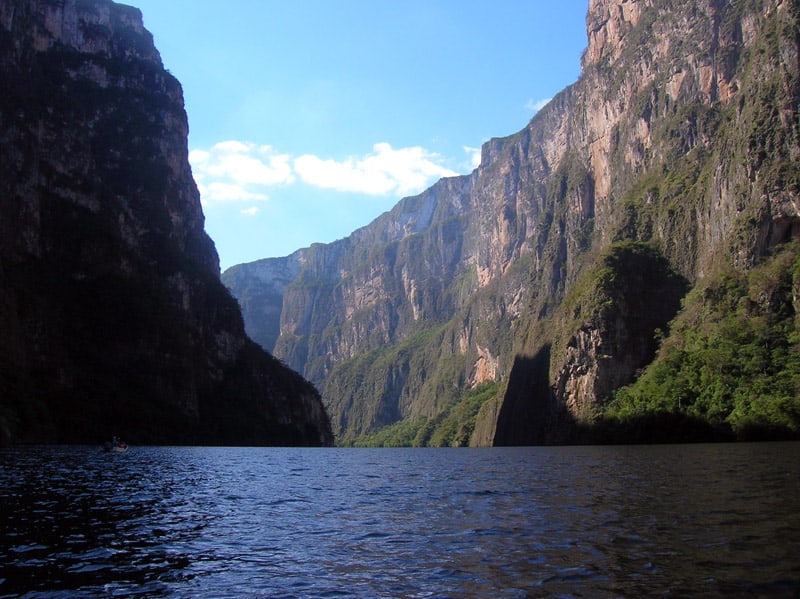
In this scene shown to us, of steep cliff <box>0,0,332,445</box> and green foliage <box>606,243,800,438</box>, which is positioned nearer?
green foliage <box>606,243,800,438</box>

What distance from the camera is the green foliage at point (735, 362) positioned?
9375cm

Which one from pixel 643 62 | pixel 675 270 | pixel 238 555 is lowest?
pixel 238 555

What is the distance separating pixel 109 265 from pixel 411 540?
134m

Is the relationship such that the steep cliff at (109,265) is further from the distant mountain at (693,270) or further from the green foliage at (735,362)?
the green foliage at (735,362)

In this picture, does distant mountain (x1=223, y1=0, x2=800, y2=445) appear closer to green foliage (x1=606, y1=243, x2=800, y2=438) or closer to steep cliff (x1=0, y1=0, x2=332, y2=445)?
green foliage (x1=606, y1=243, x2=800, y2=438)

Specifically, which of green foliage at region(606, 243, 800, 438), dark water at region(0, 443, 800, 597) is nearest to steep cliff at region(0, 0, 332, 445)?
dark water at region(0, 443, 800, 597)

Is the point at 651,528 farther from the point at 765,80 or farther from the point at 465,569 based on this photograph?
the point at 765,80

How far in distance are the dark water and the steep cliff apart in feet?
208

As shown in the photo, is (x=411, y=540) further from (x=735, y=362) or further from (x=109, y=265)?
(x=109, y=265)

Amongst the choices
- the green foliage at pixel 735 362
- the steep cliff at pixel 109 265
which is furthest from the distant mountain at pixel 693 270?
the steep cliff at pixel 109 265

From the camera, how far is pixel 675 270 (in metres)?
151

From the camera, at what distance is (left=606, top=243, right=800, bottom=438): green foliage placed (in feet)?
308

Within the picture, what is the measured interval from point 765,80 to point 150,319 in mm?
126322

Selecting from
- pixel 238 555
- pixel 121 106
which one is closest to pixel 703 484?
pixel 238 555
